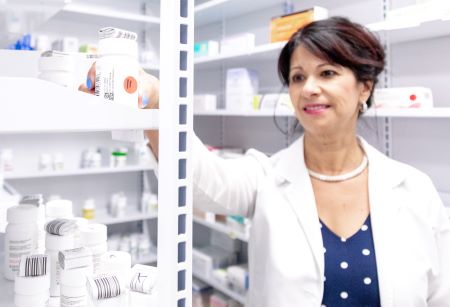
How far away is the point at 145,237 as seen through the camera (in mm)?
2783

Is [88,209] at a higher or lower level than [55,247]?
lower

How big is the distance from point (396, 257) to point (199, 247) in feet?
6.19

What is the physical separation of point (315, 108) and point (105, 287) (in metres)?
0.84

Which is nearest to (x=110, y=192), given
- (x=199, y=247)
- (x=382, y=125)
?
(x=199, y=247)

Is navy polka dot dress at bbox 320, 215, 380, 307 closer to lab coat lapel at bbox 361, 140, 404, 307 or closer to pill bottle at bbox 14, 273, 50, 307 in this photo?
lab coat lapel at bbox 361, 140, 404, 307

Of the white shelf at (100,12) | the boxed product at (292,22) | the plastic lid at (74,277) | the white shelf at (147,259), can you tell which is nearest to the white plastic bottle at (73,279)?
the plastic lid at (74,277)

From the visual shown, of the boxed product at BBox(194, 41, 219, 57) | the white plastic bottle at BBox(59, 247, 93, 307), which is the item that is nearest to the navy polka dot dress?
the white plastic bottle at BBox(59, 247, 93, 307)

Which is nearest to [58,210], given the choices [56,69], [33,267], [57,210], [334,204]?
[57,210]

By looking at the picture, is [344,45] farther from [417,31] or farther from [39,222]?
[39,222]

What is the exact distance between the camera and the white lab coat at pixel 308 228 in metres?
1.08

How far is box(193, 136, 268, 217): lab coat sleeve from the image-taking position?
1005mm

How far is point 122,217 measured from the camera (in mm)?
2592

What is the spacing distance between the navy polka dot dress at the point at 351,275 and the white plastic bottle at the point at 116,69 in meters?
0.82

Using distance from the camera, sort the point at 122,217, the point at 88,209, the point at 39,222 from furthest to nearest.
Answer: the point at 122,217
the point at 88,209
the point at 39,222
